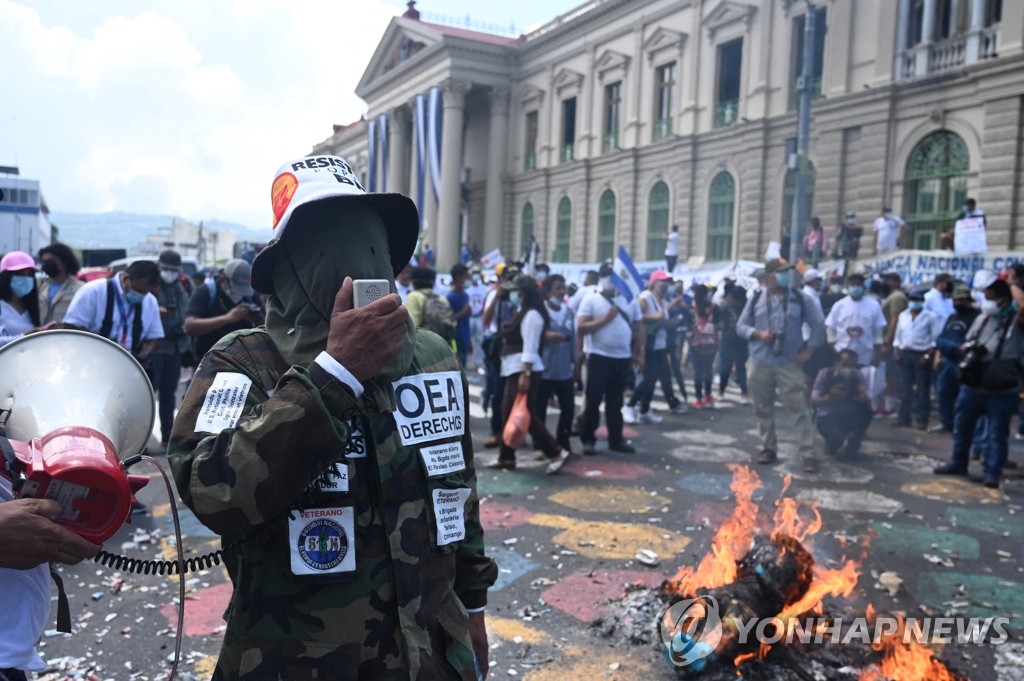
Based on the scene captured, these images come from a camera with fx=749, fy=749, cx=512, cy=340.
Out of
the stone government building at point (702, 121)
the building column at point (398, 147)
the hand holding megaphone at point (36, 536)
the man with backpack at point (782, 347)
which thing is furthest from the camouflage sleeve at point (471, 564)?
the building column at point (398, 147)

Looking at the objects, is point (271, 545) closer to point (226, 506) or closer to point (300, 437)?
point (226, 506)

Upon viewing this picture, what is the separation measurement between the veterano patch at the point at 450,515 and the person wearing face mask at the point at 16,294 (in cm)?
432

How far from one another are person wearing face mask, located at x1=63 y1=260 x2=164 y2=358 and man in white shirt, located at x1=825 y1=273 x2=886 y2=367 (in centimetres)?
776

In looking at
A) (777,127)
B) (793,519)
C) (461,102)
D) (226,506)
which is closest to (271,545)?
(226,506)

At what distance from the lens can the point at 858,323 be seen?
9.53 m

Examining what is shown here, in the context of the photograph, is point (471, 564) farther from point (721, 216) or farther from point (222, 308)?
point (721, 216)

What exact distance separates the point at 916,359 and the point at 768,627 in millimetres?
8076

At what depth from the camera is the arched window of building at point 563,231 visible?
114 ft

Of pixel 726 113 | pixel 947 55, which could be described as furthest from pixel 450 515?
pixel 726 113

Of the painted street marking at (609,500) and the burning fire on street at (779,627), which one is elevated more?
the burning fire on street at (779,627)

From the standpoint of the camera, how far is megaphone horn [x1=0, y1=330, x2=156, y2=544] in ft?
4.57

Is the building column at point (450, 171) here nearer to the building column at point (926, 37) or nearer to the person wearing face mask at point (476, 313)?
the person wearing face mask at point (476, 313)

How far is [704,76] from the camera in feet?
85.8

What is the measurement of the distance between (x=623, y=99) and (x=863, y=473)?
2576cm
